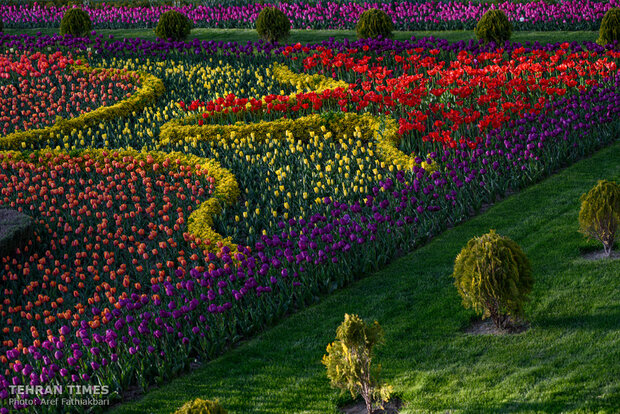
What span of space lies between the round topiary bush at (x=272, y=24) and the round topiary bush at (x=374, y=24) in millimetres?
2194

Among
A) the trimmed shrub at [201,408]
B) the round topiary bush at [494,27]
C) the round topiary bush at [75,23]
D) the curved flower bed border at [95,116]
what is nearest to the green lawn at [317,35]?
the round topiary bush at [494,27]

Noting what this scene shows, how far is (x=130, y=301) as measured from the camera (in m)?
9.31

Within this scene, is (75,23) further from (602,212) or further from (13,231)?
(602,212)

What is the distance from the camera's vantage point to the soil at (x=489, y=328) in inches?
328

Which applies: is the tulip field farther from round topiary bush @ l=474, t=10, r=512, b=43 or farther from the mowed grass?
round topiary bush @ l=474, t=10, r=512, b=43

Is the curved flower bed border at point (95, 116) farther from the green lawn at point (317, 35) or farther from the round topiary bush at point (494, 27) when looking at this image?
the round topiary bush at point (494, 27)

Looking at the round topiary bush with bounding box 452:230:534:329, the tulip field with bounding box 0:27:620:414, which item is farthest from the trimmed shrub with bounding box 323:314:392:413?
the tulip field with bounding box 0:27:620:414

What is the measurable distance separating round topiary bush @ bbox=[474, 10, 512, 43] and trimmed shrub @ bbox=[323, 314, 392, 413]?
1493 centimetres

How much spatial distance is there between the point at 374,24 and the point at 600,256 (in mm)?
13523

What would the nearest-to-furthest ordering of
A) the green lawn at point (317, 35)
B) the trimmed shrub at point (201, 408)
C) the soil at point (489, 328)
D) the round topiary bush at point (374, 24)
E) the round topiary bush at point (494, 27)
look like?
the trimmed shrub at point (201, 408)
the soil at point (489, 328)
the round topiary bush at point (494, 27)
the green lawn at point (317, 35)
the round topiary bush at point (374, 24)

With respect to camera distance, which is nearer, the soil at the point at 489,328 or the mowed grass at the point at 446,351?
the mowed grass at the point at 446,351

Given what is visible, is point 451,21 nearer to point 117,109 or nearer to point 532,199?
point 117,109

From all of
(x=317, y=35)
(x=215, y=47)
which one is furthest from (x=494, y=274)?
(x=317, y=35)

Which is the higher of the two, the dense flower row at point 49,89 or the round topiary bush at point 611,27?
the round topiary bush at point 611,27
